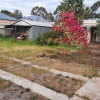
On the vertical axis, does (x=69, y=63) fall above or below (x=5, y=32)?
below

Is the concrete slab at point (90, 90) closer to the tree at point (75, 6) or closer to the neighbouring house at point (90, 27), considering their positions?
the neighbouring house at point (90, 27)

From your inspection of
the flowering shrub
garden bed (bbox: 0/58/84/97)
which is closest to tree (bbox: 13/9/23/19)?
the flowering shrub

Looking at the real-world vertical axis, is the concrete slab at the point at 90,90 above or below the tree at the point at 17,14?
below

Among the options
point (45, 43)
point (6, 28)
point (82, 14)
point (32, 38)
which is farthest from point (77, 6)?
point (6, 28)

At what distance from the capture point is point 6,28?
55.2 ft

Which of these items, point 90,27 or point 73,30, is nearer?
point 73,30

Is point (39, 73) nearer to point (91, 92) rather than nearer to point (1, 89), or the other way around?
point (1, 89)

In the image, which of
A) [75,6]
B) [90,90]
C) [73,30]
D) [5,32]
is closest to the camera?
[90,90]

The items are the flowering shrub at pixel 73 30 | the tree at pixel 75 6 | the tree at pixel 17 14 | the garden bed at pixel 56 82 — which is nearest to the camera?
the garden bed at pixel 56 82

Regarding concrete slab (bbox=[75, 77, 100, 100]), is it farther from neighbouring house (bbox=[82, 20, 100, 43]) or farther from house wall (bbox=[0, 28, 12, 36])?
house wall (bbox=[0, 28, 12, 36])

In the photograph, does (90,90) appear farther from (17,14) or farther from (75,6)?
(17,14)

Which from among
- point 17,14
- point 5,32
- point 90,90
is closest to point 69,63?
point 90,90

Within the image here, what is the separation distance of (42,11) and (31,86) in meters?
44.2

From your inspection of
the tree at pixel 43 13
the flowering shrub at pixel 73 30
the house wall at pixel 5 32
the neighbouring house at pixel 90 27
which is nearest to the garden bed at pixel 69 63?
the flowering shrub at pixel 73 30
